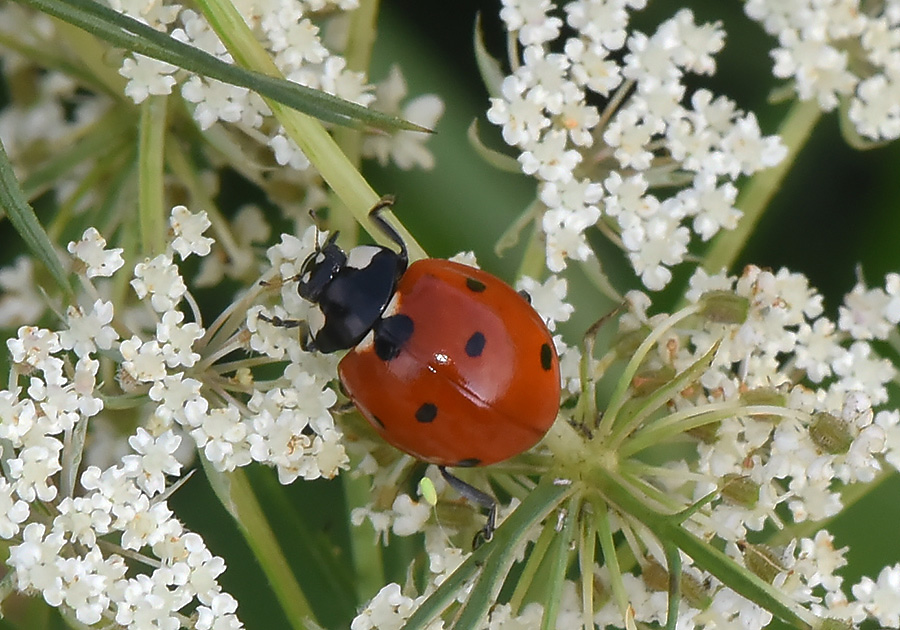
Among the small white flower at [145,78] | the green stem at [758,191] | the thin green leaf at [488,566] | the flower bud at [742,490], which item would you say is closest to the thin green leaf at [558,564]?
the thin green leaf at [488,566]

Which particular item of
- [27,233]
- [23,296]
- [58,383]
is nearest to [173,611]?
[58,383]

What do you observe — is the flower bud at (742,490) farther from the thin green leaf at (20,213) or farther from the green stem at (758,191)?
the thin green leaf at (20,213)

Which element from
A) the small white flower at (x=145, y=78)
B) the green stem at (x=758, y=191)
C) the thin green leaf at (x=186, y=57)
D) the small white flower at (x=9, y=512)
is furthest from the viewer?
the green stem at (x=758, y=191)

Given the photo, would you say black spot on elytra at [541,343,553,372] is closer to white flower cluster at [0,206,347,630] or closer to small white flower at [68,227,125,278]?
white flower cluster at [0,206,347,630]

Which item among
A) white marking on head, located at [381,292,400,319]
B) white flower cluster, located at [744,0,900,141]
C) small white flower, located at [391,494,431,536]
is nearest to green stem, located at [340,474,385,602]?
small white flower, located at [391,494,431,536]

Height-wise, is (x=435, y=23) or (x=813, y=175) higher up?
(x=435, y=23)

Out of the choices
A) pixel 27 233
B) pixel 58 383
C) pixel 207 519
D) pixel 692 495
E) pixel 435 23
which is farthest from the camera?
pixel 435 23

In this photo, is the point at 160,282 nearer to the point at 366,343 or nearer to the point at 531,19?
the point at 366,343

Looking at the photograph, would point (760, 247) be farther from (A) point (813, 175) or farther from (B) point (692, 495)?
(B) point (692, 495)
